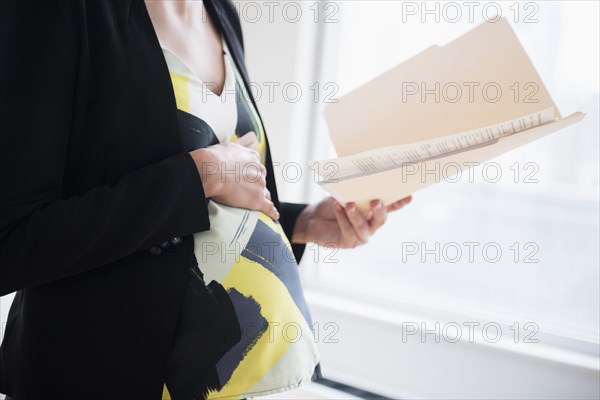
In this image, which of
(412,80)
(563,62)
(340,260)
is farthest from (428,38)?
(412,80)

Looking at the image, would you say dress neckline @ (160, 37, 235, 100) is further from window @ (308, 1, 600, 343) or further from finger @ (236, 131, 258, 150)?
window @ (308, 1, 600, 343)

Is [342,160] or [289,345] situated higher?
[342,160]

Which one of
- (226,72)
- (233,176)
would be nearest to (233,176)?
(233,176)

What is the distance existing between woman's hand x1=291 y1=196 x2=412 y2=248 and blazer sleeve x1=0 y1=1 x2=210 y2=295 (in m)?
0.48

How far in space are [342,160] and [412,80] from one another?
204 mm

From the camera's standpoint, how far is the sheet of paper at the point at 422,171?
2.69 ft

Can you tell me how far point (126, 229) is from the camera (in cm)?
71

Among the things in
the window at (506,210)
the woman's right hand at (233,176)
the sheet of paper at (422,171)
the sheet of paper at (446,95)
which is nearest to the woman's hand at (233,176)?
the woman's right hand at (233,176)

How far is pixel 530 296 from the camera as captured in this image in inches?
69.8

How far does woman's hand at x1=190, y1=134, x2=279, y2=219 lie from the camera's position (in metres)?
0.78

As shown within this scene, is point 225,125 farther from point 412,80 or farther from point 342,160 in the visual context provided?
point 412,80

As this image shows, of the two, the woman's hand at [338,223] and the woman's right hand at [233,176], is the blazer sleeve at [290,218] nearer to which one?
the woman's hand at [338,223]

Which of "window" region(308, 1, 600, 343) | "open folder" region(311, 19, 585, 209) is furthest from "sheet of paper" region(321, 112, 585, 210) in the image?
"window" region(308, 1, 600, 343)

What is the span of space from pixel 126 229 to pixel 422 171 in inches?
18.2
